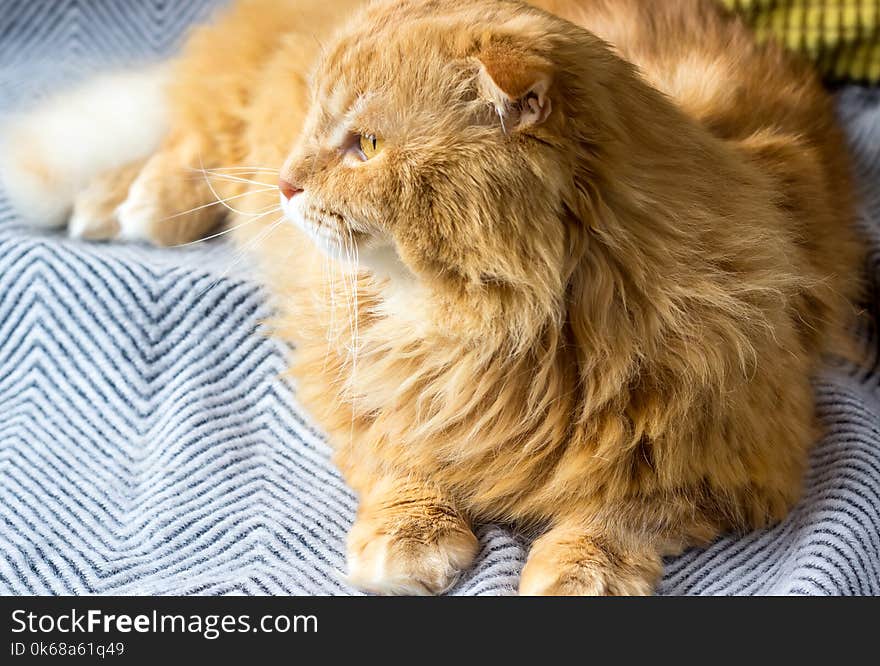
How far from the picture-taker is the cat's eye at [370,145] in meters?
1.08

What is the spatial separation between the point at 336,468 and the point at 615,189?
0.60 meters

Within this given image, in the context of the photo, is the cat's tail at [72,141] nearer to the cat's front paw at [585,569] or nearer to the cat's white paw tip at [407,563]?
the cat's white paw tip at [407,563]

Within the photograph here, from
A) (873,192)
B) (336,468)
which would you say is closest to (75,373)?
(336,468)

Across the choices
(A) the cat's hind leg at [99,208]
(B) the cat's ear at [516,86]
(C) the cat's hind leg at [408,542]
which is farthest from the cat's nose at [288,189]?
(A) the cat's hind leg at [99,208]

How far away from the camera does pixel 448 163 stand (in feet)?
3.41

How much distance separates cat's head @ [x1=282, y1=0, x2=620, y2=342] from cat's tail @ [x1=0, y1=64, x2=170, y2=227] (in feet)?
2.98

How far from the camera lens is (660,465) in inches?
46.4

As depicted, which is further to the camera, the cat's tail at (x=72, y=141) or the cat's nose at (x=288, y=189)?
the cat's tail at (x=72, y=141)

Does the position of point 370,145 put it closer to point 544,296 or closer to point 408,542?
point 544,296

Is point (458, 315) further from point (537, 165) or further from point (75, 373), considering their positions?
point (75, 373)

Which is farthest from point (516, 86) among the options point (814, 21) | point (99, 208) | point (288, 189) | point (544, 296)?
point (814, 21)

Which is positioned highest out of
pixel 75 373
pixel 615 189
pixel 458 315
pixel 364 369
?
pixel 615 189

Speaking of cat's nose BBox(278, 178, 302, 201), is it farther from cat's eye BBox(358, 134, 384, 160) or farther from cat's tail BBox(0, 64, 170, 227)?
cat's tail BBox(0, 64, 170, 227)

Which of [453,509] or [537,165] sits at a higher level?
[537,165]
